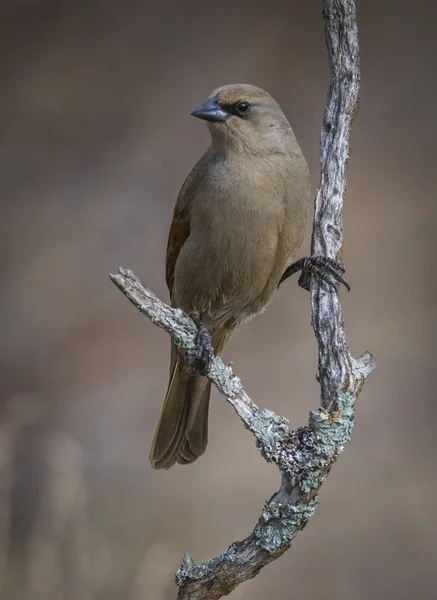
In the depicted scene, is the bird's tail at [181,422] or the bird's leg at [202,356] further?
the bird's tail at [181,422]

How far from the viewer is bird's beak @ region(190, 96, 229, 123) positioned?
104 inches

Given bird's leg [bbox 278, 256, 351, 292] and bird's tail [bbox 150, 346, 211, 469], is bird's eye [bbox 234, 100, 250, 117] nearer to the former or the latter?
bird's leg [bbox 278, 256, 351, 292]

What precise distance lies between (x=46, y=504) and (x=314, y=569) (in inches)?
35.6

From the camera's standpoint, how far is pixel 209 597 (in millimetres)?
2330

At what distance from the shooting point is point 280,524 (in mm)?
2283

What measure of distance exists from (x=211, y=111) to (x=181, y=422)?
887 millimetres

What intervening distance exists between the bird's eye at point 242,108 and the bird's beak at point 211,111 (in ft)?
0.11

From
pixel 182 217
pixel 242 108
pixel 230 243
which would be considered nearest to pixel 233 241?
pixel 230 243

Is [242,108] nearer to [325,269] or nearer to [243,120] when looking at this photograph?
[243,120]

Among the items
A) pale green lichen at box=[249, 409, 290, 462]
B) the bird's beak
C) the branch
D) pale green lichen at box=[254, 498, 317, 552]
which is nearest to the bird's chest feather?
the bird's beak

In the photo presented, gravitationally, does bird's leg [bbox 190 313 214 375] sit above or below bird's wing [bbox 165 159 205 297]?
below

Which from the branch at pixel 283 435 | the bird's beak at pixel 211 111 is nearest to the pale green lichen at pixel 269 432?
the branch at pixel 283 435

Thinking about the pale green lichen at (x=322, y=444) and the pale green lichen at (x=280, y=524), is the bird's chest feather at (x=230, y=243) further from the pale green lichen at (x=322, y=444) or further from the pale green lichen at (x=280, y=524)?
the pale green lichen at (x=280, y=524)

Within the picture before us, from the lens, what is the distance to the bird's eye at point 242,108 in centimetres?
270
